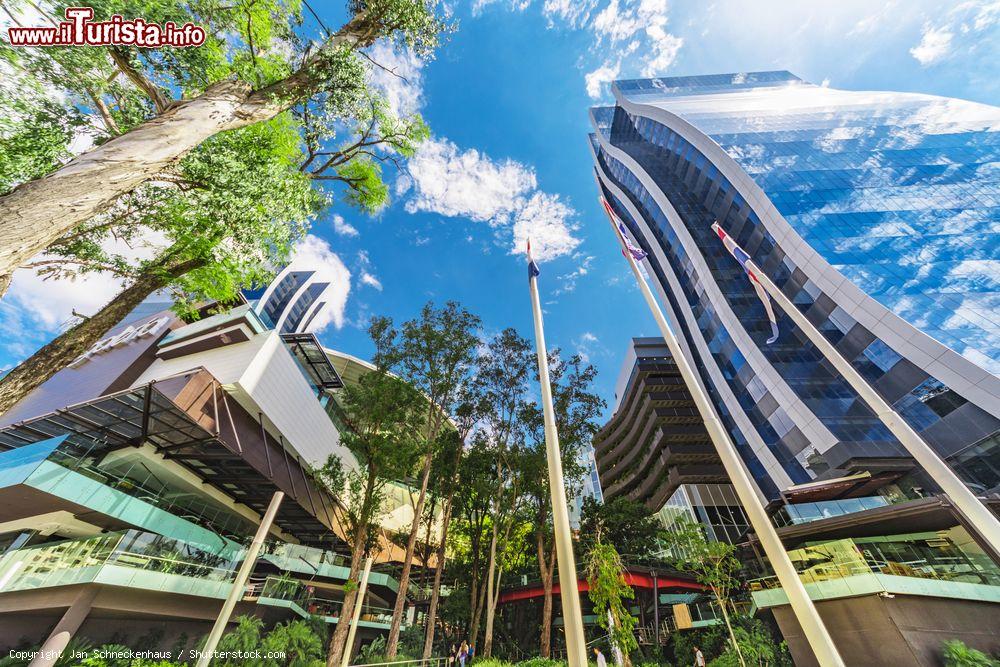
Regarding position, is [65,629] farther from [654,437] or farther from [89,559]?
[654,437]

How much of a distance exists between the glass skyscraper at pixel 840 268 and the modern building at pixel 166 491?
31.8 metres

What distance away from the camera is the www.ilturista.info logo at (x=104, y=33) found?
5.70 metres

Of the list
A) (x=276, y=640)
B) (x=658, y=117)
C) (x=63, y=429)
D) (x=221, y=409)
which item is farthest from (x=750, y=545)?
(x=658, y=117)

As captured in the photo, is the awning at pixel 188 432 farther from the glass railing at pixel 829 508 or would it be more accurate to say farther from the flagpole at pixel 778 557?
the glass railing at pixel 829 508

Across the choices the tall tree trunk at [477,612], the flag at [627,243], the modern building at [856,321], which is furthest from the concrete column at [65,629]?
the modern building at [856,321]

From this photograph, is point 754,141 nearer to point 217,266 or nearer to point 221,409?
point 217,266

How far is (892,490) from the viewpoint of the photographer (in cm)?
2216

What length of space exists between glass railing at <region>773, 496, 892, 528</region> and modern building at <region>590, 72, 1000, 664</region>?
0.32 feet

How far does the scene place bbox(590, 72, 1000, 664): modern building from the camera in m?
12.0

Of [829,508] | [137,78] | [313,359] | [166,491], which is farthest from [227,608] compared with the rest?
[829,508]

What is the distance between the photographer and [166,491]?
17469 millimetres

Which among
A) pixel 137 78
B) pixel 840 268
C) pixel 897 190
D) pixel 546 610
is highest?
pixel 897 190

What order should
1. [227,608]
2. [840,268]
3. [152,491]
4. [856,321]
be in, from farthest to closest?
[840,268]
[856,321]
[152,491]
[227,608]

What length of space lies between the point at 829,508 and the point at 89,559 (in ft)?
98.1
